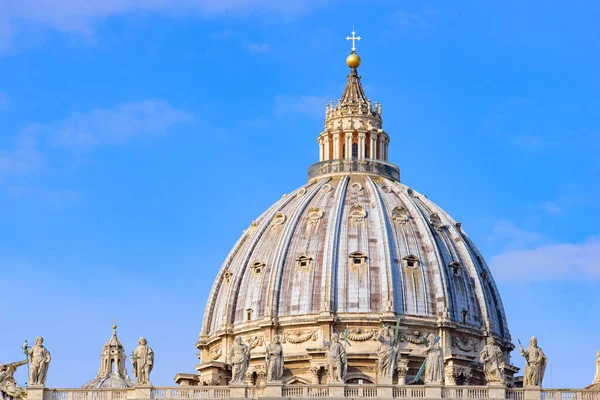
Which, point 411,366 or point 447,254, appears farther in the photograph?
point 447,254

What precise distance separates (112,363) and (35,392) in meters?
58.4

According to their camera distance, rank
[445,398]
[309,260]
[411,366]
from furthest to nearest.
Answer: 1. [309,260]
2. [411,366]
3. [445,398]

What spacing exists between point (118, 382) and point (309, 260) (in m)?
17.8

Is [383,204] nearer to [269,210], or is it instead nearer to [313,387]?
[269,210]

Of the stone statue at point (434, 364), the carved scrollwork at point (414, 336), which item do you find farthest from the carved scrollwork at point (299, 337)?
the stone statue at point (434, 364)

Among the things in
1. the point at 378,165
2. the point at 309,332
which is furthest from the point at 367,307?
the point at 378,165

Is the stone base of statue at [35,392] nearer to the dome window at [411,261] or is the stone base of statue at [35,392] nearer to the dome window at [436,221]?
the dome window at [411,261]

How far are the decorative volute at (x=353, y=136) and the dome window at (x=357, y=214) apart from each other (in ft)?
17.4

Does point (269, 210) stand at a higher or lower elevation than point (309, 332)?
higher

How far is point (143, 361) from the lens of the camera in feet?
424

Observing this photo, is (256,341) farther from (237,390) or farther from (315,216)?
(237,390)

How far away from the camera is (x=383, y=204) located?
185500 mm

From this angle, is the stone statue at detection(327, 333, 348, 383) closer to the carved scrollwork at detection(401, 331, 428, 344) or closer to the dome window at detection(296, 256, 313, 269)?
the carved scrollwork at detection(401, 331, 428, 344)

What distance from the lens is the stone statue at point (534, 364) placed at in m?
127
